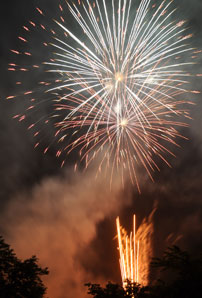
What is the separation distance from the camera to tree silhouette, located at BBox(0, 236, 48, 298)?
16719mm

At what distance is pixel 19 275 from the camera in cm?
1731

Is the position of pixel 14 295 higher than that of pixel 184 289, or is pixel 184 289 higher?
pixel 14 295

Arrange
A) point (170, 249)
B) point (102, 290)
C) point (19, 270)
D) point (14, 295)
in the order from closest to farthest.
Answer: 1. point (170, 249)
2. point (14, 295)
3. point (19, 270)
4. point (102, 290)

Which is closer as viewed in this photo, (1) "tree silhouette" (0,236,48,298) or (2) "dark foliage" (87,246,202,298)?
(2) "dark foliage" (87,246,202,298)

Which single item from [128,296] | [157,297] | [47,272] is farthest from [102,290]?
[157,297]

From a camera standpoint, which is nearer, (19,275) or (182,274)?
(182,274)

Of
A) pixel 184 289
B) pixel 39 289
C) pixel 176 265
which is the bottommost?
pixel 184 289

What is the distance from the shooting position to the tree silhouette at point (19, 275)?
54.9ft

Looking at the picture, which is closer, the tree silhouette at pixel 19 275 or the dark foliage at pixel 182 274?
the dark foliage at pixel 182 274

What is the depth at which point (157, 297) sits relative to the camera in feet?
36.9

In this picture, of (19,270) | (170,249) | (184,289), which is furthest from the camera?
(19,270)

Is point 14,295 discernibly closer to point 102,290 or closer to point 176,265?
point 102,290

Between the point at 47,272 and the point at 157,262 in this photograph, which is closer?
the point at 157,262

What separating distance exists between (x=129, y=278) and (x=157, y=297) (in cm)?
771
